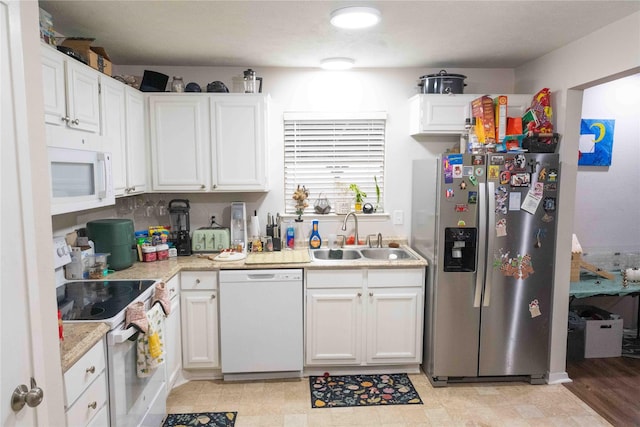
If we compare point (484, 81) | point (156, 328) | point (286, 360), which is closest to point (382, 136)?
point (484, 81)

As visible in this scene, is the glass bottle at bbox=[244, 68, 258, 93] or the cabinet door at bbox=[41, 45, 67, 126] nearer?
the cabinet door at bbox=[41, 45, 67, 126]

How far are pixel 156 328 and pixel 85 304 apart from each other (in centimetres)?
36

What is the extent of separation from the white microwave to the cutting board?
119 centimetres

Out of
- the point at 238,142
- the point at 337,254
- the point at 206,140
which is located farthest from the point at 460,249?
the point at 206,140

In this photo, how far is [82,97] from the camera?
2.31 metres

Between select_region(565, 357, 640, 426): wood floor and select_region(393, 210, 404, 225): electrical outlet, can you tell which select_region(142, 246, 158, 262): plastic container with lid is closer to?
select_region(393, 210, 404, 225): electrical outlet

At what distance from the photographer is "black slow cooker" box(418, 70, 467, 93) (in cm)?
335

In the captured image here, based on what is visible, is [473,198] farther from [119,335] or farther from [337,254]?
[119,335]

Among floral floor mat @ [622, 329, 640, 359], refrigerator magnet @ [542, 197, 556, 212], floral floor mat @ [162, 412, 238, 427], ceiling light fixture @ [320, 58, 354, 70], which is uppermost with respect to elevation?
ceiling light fixture @ [320, 58, 354, 70]

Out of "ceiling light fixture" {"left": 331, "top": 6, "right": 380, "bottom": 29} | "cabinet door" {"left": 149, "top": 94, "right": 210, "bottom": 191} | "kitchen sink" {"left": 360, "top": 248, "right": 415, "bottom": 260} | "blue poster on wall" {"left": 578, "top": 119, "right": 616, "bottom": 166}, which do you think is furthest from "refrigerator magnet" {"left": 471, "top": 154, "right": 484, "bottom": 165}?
"cabinet door" {"left": 149, "top": 94, "right": 210, "bottom": 191}

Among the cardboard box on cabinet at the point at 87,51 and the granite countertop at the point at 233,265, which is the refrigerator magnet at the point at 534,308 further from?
the cardboard box on cabinet at the point at 87,51

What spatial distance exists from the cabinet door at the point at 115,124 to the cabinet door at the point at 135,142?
0.19 feet

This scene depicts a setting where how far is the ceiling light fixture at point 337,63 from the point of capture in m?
3.22

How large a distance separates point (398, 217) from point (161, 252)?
6.47 feet
